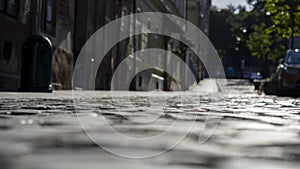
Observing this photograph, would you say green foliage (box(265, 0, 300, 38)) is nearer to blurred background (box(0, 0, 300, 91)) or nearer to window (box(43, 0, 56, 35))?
blurred background (box(0, 0, 300, 91))

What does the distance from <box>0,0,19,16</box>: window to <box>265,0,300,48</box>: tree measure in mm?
13321

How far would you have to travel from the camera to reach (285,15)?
2438 centimetres

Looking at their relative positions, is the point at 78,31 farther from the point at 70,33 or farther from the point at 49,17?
the point at 49,17

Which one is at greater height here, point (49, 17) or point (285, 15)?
point (285, 15)

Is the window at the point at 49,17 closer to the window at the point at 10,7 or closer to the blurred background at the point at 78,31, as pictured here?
the blurred background at the point at 78,31

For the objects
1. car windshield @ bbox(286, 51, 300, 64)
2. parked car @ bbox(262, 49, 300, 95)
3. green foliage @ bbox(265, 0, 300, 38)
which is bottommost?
parked car @ bbox(262, 49, 300, 95)

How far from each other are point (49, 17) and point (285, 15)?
11677 mm

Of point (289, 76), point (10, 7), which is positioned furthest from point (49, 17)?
point (289, 76)

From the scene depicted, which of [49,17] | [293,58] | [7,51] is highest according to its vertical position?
[49,17]

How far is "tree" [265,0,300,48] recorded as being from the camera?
24.3 m

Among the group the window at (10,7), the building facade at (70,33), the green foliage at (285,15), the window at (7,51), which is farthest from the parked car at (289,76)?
the window at (7,51)

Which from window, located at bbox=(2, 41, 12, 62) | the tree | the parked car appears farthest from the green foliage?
window, located at bbox=(2, 41, 12, 62)

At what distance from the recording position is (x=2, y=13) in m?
13.3

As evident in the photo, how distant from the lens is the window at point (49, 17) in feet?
55.0
